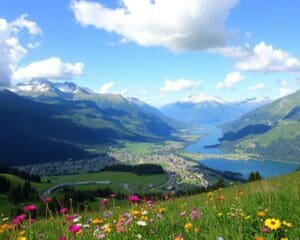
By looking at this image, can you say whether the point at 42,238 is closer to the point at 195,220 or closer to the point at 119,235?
the point at 119,235

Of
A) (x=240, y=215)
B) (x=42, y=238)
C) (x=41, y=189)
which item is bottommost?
(x=41, y=189)

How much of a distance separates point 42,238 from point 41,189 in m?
177

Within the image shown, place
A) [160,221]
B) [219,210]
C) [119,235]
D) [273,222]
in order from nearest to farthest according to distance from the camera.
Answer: [273,222] < [119,235] < [160,221] < [219,210]

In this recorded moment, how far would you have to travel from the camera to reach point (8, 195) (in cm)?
13725

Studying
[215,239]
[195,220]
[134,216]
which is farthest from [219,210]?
[215,239]

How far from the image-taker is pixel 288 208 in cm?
690

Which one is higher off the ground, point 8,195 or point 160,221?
point 160,221

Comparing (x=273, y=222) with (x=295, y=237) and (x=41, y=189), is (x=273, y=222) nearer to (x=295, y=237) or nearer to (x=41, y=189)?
(x=295, y=237)

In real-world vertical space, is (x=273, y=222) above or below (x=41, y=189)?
above

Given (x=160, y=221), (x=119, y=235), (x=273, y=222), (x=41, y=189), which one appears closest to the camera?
(x=273, y=222)

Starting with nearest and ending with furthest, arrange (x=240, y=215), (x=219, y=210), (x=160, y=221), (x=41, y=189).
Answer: (x=240, y=215) < (x=160, y=221) < (x=219, y=210) < (x=41, y=189)

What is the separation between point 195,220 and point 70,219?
2.16 metres

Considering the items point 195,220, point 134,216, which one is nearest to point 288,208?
point 195,220

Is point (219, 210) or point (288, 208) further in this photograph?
point (219, 210)
